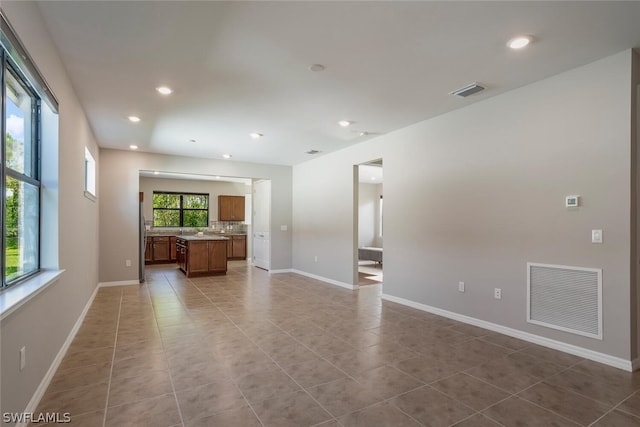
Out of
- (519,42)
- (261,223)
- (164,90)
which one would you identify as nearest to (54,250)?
(164,90)

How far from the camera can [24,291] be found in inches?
78.0

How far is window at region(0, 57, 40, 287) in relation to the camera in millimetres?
1988

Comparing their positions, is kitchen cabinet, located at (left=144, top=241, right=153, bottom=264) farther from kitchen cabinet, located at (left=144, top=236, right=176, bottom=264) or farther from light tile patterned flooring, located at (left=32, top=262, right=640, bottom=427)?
light tile patterned flooring, located at (left=32, top=262, right=640, bottom=427)

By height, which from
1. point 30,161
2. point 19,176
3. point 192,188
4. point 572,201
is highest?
point 192,188

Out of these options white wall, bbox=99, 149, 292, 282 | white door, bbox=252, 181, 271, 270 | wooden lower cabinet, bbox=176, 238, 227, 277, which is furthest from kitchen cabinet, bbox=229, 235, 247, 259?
white wall, bbox=99, 149, 292, 282

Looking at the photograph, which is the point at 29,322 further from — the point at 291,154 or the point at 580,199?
the point at 291,154

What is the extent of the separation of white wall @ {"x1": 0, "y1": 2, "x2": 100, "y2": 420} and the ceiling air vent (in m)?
3.60

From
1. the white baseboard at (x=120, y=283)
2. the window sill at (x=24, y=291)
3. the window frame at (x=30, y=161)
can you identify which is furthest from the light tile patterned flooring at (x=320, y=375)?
the white baseboard at (x=120, y=283)

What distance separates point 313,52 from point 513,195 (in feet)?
8.32

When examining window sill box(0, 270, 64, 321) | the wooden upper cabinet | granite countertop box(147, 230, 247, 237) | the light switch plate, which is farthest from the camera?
the wooden upper cabinet

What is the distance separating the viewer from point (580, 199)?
3.03m

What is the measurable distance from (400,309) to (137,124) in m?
4.57

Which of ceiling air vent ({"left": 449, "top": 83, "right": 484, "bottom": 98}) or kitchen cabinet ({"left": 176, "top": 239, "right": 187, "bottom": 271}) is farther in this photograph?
kitchen cabinet ({"left": 176, "top": 239, "right": 187, "bottom": 271})

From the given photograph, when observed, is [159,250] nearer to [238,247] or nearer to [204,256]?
[238,247]
